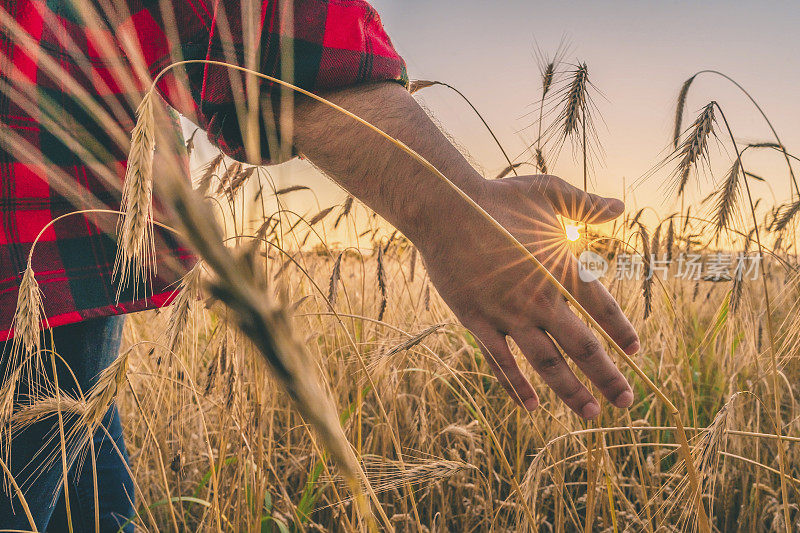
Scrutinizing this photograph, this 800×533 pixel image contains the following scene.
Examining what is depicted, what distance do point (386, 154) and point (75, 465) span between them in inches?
49.4

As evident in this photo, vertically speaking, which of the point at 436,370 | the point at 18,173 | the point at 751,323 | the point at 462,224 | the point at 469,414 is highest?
the point at 18,173

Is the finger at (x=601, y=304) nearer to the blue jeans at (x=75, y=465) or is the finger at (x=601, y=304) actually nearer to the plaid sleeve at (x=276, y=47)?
the plaid sleeve at (x=276, y=47)

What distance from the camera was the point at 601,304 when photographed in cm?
80

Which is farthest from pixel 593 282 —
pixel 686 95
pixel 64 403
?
pixel 686 95

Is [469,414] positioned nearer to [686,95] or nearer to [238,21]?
[686,95]

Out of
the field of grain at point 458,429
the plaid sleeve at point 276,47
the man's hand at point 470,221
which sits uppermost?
the plaid sleeve at point 276,47

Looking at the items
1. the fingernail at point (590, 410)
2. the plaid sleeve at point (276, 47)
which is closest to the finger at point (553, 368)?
the fingernail at point (590, 410)

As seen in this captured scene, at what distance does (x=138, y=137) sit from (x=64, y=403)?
1.92ft

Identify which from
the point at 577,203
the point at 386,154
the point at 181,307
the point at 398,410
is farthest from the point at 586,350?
the point at 398,410

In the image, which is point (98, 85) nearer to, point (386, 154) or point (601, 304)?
Result: point (386, 154)

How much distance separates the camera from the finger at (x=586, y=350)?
0.73 m

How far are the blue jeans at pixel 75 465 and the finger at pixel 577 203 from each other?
36.1 inches

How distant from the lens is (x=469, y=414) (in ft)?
6.41

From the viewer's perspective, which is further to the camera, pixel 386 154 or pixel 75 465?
pixel 75 465
